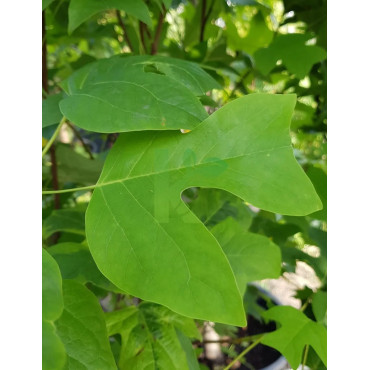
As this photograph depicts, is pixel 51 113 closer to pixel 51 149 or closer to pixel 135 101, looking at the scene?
pixel 135 101

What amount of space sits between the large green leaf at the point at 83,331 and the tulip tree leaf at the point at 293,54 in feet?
1.05

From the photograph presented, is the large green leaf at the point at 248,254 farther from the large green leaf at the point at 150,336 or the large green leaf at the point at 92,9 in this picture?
the large green leaf at the point at 92,9

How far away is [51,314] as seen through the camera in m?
0.22

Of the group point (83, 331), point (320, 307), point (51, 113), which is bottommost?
point (320, 307)

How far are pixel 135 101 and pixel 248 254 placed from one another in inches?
8.4

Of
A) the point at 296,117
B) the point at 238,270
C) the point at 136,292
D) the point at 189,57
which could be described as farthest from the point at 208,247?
the point at 296,117

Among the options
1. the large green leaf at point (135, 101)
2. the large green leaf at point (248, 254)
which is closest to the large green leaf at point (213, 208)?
the large green leaf at point (248, 254)

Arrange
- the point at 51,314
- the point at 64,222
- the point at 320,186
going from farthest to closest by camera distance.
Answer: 1. the point at 64,222
2. the point at 320,186
3. the point at 51,314

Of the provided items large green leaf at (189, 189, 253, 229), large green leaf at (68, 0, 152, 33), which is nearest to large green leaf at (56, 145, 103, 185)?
large green leaf at (189, 189, 253, 229)

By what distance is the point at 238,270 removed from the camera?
42cm

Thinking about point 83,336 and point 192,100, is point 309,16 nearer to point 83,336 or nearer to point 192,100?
point 192,100

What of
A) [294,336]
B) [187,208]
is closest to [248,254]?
[294,336]

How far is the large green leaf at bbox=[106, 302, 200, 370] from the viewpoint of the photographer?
1.15ft

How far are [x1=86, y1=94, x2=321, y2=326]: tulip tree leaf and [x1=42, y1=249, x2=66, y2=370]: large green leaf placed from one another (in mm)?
28
